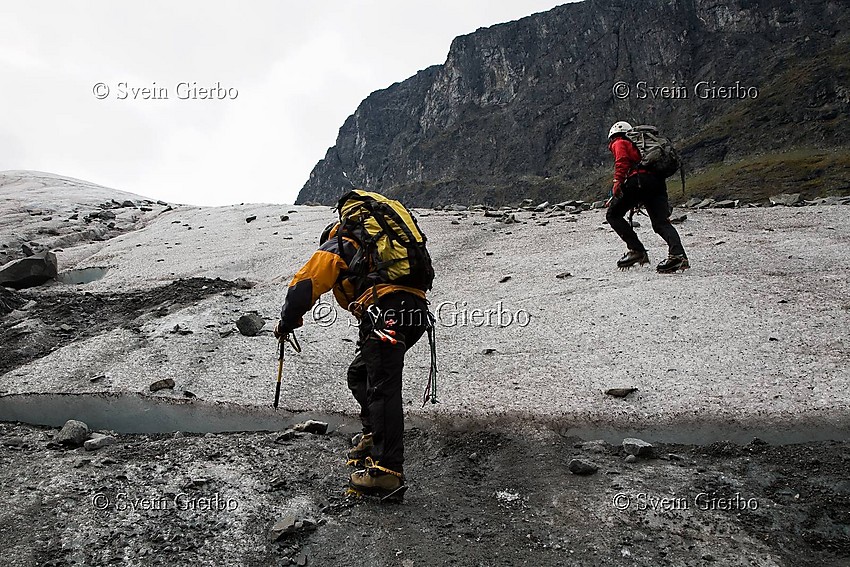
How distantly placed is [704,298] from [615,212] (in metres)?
2.73

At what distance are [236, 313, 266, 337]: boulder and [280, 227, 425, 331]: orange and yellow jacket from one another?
5394 millimetres

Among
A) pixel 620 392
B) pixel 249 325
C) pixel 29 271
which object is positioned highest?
pixel 29 271

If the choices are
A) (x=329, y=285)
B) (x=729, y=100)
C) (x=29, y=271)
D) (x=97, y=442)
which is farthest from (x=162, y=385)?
(x=729, y=100)

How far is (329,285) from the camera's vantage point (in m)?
5.55

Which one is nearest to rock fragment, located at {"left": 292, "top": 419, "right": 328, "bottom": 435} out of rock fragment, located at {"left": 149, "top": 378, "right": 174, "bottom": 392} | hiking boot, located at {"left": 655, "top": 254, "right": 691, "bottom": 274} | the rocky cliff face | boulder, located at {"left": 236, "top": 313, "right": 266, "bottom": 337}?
rock fragment, located at {"left": 149, "top": 378, "right": 174, "bottom": 392}

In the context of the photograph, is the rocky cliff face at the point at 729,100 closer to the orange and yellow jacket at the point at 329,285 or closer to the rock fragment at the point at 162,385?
the rock fragment at the point at 162,385

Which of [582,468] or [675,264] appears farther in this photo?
[675,264]

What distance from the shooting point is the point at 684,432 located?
265 inches

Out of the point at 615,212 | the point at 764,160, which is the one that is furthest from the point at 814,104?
the point at 615,212

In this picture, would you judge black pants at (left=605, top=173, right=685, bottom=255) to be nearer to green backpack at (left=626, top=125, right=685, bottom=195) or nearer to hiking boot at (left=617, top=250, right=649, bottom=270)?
green backpack at (left=626, top=125, right=685, bottom=195)

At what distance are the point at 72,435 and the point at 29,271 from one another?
1086 centimetres

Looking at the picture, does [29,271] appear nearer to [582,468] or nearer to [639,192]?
[639,192]

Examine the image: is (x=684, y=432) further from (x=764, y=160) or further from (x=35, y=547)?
(x=764, y=160)

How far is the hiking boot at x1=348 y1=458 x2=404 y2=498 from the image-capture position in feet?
17.8
